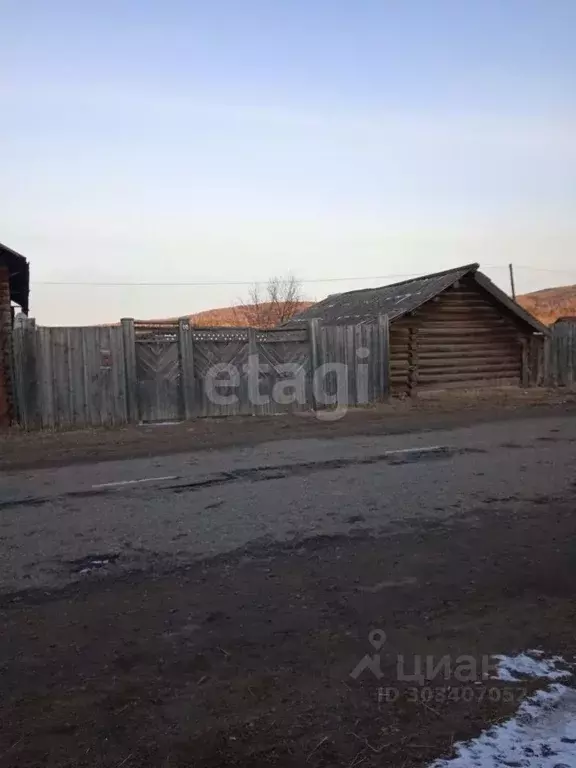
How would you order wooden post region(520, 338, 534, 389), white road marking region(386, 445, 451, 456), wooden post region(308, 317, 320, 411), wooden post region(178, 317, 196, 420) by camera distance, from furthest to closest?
wooden post region(520, 338, 534, 389), wooden post region(308, 317, 320, 411), wooden post region(178, 317, 196, 420), white road marking region(386, 445, 451, 456)

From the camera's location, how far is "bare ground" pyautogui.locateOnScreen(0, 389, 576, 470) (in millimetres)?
10703

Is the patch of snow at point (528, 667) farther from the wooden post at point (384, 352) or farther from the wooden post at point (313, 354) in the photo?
the wooden post at point (384, 352)

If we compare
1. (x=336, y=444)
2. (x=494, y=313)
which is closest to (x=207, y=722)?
(x=336, y=444)

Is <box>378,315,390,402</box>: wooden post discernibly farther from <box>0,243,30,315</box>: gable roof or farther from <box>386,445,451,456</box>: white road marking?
<box>0,243,30,315</box>: gable roof

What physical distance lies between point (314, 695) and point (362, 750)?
0.48 metres

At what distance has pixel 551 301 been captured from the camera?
314ft

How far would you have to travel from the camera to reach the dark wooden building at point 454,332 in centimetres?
1898

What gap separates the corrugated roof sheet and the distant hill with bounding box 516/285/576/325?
49.8 meters

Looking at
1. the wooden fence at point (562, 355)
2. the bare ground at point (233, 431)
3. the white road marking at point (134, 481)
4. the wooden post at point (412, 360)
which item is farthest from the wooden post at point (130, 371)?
the wooden fence at point (562, 355)

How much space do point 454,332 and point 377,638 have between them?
1703 centimetres

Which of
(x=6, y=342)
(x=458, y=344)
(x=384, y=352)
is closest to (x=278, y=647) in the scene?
(x=6, y=342)

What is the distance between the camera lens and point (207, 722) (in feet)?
9.89

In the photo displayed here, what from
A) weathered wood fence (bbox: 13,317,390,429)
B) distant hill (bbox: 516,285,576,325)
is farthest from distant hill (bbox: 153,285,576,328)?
weathered wood fence (bbox: 13,317,390,429)

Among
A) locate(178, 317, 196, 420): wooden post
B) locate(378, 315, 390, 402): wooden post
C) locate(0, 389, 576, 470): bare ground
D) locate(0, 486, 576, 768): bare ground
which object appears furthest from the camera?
locate(378, 315, 390, 402): wooden post
